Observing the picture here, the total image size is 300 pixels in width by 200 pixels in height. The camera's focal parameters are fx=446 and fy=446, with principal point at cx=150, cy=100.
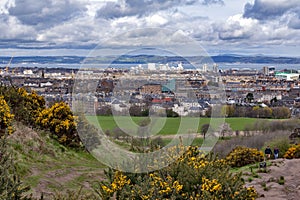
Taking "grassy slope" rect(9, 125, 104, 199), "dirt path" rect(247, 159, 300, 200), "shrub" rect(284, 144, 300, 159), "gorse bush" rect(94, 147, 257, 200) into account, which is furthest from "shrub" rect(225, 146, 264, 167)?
"gorse bush" rect(94, 147, 257, 200)

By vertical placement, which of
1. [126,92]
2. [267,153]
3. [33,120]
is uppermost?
[126,92]

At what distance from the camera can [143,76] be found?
19.1 m

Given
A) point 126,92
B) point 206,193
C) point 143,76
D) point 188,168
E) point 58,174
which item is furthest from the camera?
point 143,76

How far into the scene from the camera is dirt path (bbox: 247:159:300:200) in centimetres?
1433

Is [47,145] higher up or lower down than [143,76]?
lower down

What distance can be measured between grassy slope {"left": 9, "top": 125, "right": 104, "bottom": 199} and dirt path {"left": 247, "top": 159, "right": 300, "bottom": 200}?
5.78 m

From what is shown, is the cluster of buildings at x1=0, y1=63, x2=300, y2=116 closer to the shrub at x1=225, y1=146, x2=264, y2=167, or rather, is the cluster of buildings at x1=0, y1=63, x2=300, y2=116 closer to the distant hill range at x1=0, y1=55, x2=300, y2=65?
the distant hill range at x1=0, y1=55, x2=300, y2=65

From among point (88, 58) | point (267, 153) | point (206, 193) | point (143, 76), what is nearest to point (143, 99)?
point (143, 76)

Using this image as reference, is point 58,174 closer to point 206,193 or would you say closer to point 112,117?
point 112,117

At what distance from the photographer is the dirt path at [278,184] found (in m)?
14.3

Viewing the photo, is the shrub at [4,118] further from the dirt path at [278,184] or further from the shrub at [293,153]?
the shrub at [293,153]

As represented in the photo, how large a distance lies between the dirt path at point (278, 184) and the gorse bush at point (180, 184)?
516 cm

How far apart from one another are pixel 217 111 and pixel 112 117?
36.3 feet

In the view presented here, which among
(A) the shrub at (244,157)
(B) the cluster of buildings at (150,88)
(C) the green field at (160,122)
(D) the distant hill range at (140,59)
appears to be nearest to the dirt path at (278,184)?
(A) the shrub at (244,157)
